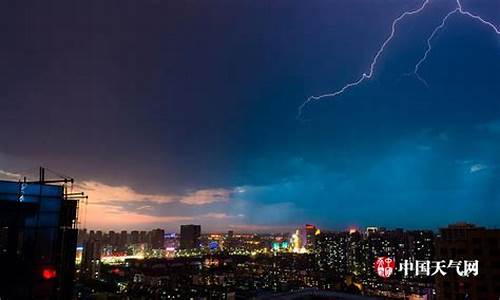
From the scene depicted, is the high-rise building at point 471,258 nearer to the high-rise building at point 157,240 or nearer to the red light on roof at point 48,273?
the red light on roof at point 48,273

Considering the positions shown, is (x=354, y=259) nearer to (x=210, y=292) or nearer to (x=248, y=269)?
(x=248, y=269)

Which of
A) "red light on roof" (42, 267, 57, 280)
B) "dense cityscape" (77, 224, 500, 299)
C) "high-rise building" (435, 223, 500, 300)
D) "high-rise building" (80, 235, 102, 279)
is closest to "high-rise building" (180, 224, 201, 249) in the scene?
"dense cityscape" (77, 224, 500, 299)

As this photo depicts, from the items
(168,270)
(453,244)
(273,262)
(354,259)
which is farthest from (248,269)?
(453,244)

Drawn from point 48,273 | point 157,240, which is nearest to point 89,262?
point 48,273

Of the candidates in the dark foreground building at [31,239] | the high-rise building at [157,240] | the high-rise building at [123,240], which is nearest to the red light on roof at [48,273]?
the dark foreground building at [31,239]

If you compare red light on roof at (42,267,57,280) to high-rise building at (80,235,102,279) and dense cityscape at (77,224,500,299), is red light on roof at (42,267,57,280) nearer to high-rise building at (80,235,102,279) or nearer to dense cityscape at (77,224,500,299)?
dense cityscape at (77,224,500,299)

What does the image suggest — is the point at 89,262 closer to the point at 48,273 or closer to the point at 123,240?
the point at 48,273
